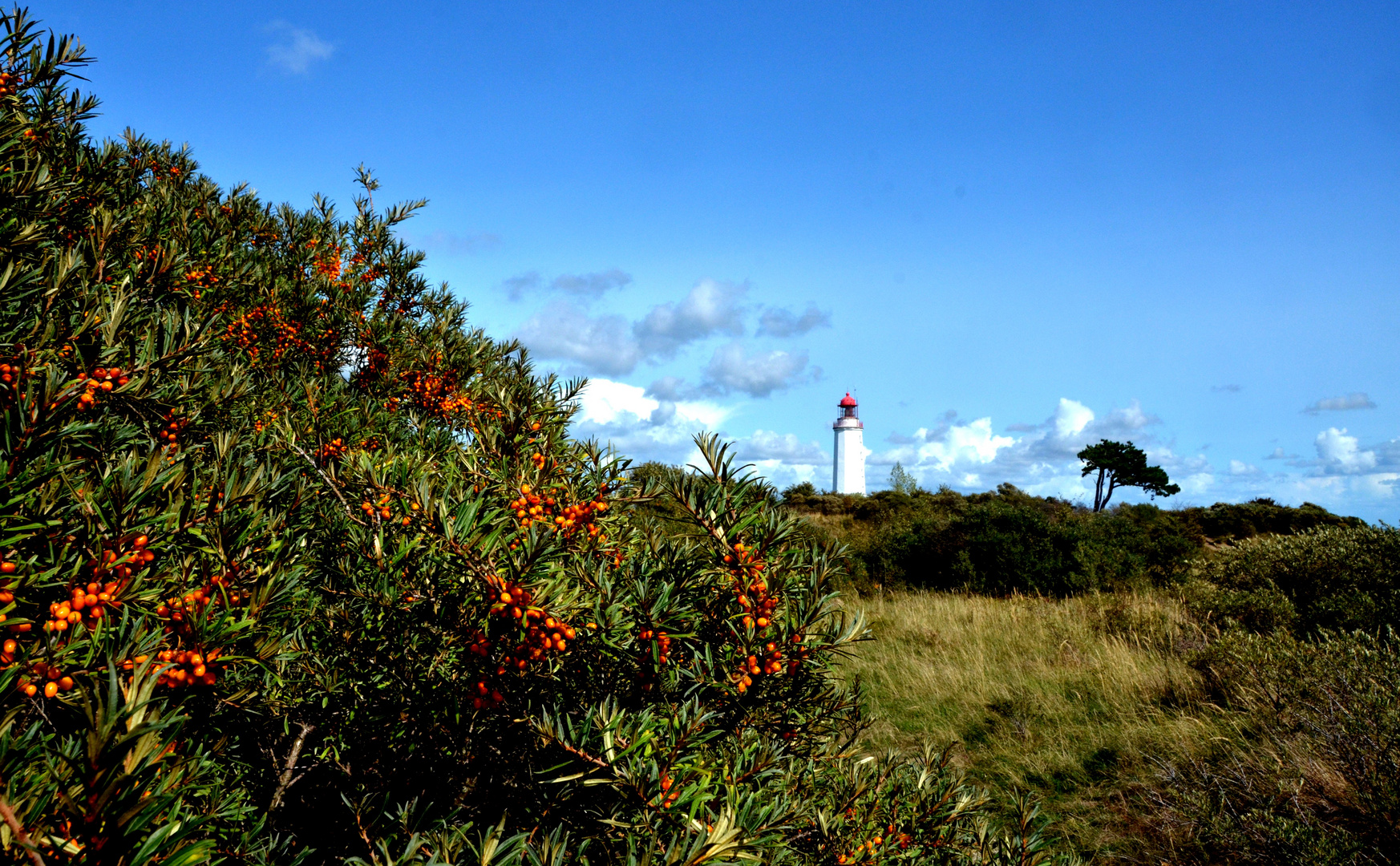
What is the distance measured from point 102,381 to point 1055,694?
8.70 metres

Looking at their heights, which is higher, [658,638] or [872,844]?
[658,638]

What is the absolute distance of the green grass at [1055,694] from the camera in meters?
6.27

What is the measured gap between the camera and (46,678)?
1395 millimetres

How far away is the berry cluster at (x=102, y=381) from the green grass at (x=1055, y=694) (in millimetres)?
6128

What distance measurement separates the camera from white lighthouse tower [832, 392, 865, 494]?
1750 inches

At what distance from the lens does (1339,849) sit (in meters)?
3.96

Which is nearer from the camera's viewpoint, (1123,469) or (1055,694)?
(1055,694)

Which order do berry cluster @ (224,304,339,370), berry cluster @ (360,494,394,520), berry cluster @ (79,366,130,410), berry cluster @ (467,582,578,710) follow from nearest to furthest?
berry cluster @ (467,582,578,710), berry cluster @ (79,366,130,410), berry cluster @ (360,494,394,520), berry cluster @ (224,304,339,370)

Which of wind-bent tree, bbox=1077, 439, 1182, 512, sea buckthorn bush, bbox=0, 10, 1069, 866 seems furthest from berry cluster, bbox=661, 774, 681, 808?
wind-bent tree, bbox=1077, 439, 1182, 512

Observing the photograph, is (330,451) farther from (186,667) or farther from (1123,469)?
(1123,469)

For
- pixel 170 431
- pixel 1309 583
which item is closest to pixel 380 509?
pixel 170 431

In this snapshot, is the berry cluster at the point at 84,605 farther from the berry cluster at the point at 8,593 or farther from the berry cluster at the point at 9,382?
the berry cluster at the point at 9,382

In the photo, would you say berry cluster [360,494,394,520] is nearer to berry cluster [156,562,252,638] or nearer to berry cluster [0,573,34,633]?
berry cluster [156,562,252,638]

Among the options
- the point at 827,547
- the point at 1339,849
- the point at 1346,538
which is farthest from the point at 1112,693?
the point at 827,547
